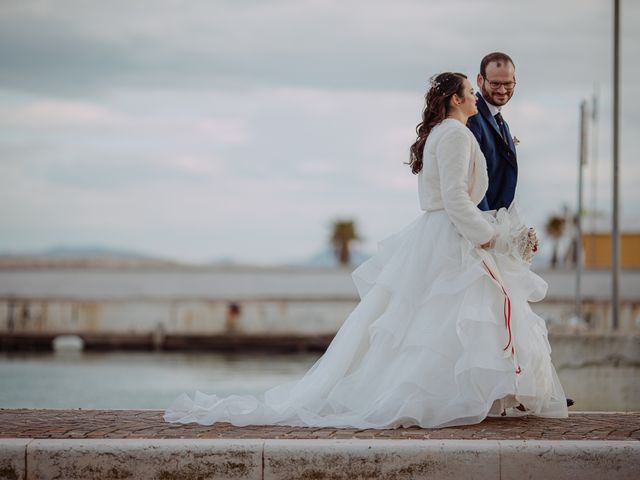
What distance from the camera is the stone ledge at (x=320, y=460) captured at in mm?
Result: 5410

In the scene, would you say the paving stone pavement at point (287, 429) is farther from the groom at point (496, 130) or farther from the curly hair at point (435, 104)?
the curly hair at point (435, 104)

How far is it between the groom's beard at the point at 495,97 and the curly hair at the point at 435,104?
0.32m

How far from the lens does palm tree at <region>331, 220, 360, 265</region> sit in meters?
77.0

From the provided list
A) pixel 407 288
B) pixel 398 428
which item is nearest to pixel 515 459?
pixel 398 428

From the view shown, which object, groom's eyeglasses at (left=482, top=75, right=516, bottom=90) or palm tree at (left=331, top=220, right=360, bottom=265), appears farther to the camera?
palm tree at (left=331, top=220, right=360, bottom=265)

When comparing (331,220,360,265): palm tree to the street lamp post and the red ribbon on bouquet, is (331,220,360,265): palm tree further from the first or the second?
the red ribbon on bouquet

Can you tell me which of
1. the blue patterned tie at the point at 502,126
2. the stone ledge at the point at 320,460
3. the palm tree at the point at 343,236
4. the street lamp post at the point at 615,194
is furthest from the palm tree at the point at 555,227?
the stone ledge at the point at 320,460

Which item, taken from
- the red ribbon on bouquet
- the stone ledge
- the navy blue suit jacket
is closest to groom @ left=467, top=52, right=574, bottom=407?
the navy blue suit jacket

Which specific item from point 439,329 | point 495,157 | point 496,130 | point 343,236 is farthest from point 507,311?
point 343,236

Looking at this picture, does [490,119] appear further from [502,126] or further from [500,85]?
[500,85]

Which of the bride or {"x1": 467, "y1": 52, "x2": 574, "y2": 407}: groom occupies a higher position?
{"x1": 467, "y1": 52, "x2": 574, "y2": 407}: groom

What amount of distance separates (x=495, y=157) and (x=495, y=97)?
1.37 ft

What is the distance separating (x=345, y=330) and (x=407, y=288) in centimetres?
53

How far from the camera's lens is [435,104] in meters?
6.88
